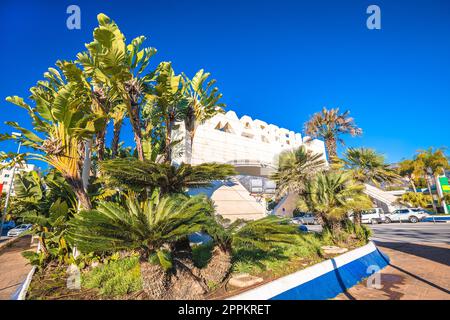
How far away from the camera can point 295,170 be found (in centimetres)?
1330

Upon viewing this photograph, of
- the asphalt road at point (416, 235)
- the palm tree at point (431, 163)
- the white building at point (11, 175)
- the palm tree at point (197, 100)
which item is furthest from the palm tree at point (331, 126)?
the palm tree at point (431, 163)

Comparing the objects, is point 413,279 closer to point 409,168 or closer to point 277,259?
point 277,259

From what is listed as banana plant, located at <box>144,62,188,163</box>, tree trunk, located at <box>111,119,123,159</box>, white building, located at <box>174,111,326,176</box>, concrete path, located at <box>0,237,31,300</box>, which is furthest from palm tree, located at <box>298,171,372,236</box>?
white building, located at <box>174,111,326,176</box>

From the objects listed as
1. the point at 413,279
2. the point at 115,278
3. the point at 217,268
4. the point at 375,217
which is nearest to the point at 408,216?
the point at 375,217

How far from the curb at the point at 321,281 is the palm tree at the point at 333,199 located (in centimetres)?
211

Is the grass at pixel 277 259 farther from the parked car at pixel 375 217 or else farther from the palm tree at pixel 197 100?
the parked car at pixel 375 217

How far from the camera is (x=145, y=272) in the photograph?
16.4ft

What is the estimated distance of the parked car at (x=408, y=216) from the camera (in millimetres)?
27234

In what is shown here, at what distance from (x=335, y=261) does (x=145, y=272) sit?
20.0 ft

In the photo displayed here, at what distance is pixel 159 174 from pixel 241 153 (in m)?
30.2

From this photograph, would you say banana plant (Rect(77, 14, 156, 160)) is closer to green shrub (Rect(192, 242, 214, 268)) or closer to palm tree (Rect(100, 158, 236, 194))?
palm tree (Rect(100, 158, 236, 194))

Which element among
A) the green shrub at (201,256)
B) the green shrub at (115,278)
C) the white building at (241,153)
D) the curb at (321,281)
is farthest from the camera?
the white building at (241,153)

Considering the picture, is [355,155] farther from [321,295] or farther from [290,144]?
[290,144]
